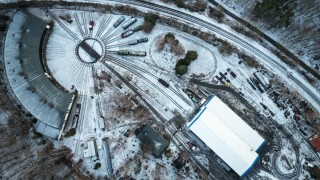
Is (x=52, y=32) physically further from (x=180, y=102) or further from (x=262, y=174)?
(x=262, y=174)

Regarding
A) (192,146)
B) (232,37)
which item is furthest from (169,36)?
(192,146)

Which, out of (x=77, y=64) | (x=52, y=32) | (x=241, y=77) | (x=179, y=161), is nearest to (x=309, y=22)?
(x=241, y=77)

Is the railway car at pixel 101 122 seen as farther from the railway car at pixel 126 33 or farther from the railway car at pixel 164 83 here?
the railway car at pixel 126 33

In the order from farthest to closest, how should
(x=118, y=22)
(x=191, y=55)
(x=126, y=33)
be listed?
(x=118, y=22) → (x=126, y=33) → (x=191, y=55)

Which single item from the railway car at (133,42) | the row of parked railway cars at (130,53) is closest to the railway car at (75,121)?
the row of parked railway cars at (130,53)

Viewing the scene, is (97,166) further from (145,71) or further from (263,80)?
(263,80)

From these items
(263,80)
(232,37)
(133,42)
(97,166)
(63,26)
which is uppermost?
(232,37)

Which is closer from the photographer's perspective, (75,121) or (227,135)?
(227,135)

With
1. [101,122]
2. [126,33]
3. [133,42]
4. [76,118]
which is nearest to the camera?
[101,122]
